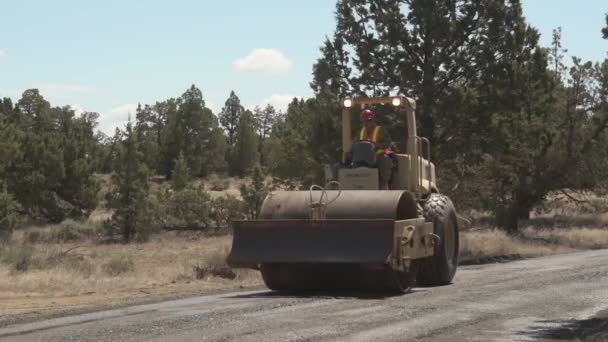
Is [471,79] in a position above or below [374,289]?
above

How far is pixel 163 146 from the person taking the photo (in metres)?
82.2

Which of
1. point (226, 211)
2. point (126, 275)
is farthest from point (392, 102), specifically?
point (226, 211)

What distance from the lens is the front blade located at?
1259 centimetres

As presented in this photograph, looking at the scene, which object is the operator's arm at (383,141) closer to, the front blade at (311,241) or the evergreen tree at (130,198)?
the front blade at (311,241)

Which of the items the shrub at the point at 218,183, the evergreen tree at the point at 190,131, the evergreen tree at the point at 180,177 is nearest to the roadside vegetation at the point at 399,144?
the evergreen tree at the point at 180,177

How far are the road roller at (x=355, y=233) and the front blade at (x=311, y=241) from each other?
0.01m

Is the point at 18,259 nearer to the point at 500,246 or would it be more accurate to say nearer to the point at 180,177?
the point at 500,246

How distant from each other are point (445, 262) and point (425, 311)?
148 inches

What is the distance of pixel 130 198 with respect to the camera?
130 ft

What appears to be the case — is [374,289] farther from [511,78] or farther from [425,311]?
[511,78]

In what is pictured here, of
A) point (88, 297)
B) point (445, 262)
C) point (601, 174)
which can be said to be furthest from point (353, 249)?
point (601, 174)

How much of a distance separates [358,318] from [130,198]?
1197 inches

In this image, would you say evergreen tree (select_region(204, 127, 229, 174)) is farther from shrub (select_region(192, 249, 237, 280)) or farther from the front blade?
the front blade

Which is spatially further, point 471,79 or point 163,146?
point 163,146
